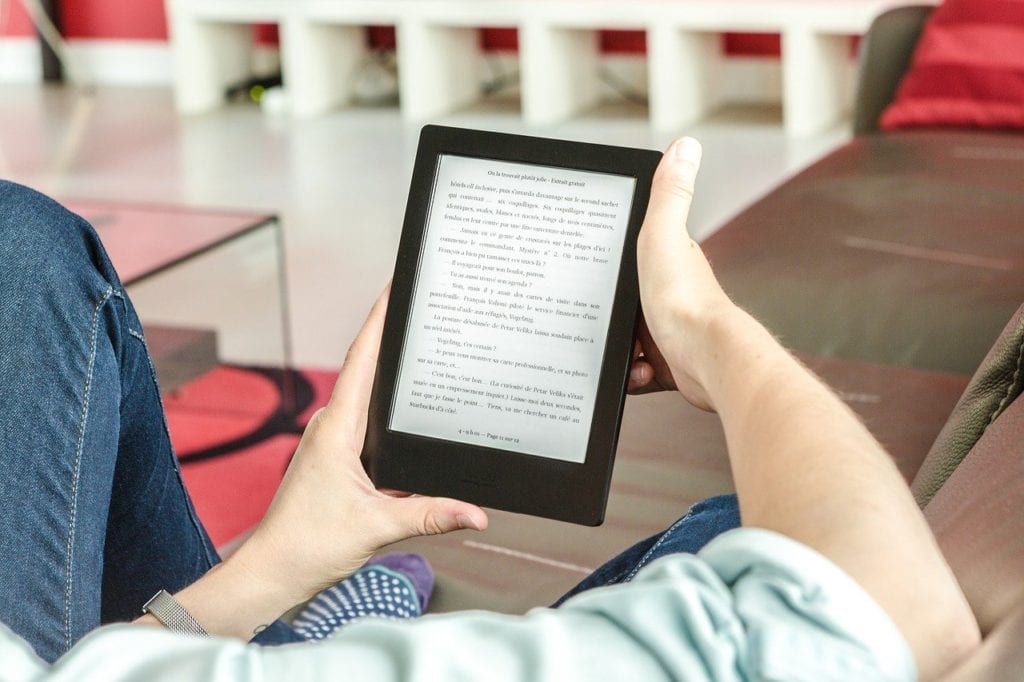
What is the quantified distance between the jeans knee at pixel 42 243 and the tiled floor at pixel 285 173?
1385 millimetres

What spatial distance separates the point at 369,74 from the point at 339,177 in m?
1.14

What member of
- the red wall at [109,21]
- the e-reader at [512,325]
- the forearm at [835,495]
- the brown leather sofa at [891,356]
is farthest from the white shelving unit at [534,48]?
the forearm at [835,495]

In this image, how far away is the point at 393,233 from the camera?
309 cm

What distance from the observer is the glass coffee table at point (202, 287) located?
2127 millimetres

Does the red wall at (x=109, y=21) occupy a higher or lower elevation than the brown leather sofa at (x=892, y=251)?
lower

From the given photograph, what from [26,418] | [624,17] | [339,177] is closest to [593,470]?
[26,418]

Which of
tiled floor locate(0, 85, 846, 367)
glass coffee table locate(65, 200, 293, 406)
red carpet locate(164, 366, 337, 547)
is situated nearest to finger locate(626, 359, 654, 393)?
red carpet locate(164, 366, 337, 547)

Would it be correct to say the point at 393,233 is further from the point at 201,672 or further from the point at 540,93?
the point at 201,672

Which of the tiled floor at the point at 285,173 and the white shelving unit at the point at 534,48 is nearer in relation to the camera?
the tiled floor at the point at 285,173

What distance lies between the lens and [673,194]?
747 mm

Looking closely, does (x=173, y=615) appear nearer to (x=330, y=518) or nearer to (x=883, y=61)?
(x=330, y=518)

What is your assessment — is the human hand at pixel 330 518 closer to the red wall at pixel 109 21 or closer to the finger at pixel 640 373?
the finger at pixel 640 373

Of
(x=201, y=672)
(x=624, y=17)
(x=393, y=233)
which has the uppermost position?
(x=201, y=672)

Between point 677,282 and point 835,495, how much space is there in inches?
8.4
